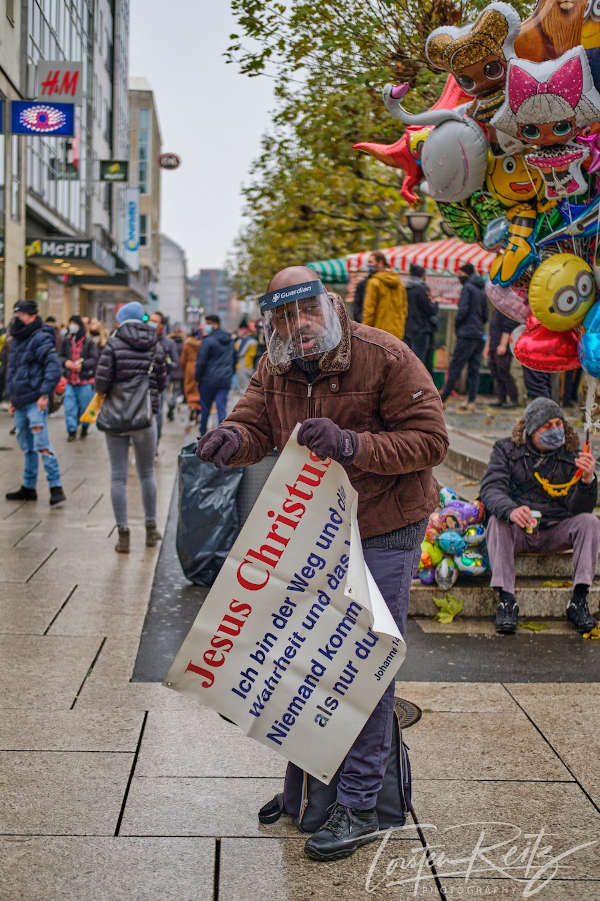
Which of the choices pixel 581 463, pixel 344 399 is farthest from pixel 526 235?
pixel 344 399

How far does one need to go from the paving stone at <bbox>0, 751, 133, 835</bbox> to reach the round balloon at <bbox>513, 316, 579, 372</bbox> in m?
3.44

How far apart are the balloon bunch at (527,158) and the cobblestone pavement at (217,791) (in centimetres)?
206

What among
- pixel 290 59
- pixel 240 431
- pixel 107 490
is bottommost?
pixel 107 490

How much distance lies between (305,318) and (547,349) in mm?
3156

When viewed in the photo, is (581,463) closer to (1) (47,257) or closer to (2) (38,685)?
(2) (38,685)

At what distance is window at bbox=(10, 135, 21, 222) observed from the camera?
2389cm

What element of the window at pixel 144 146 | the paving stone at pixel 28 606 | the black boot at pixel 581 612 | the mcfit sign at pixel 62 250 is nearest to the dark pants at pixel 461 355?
the black boot at pixel 581 612

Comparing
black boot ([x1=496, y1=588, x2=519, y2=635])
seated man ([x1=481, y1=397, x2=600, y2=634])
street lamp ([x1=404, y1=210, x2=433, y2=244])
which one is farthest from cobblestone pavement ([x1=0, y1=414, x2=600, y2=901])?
street lamp ([x1=404, y1=210, x2=433, y2=244])

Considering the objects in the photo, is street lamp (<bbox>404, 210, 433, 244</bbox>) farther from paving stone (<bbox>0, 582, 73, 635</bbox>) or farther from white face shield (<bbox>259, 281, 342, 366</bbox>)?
white face shield (<bbox>259, 281, 342, 366</bbox>)

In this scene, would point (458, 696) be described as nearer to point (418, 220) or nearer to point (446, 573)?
point (446, 573)

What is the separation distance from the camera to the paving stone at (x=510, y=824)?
337 cm

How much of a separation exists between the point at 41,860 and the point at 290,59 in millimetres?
8115

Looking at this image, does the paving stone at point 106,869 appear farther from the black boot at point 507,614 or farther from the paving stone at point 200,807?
the black boot at point 507,614

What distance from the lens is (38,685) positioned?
488 centimetres
